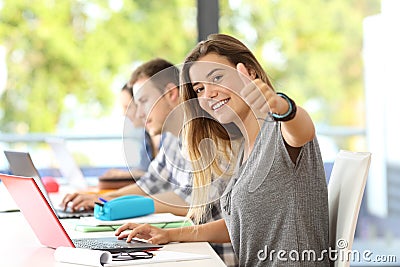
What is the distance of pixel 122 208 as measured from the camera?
7.01ft

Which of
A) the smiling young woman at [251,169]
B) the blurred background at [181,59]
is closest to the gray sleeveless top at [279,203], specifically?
the smiling young woman at [251,169]

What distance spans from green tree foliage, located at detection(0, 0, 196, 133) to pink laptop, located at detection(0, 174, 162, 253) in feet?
15.9

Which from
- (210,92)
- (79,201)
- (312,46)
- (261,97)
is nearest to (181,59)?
(312,46)

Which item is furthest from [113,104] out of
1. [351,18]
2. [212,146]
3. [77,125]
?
[212,146]

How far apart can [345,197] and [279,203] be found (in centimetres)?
16

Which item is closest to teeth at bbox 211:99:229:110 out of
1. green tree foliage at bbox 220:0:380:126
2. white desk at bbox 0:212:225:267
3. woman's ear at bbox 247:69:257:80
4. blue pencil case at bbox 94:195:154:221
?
woman's ear at bbox 247:69:257:80

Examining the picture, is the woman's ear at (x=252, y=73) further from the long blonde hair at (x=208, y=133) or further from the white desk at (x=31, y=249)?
the white desk at (x=31, y=249)

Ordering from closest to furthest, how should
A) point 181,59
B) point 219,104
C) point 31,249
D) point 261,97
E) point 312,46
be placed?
1. point 261,97
2. point 219,104
3. point 31,249
4. point 312,46
5. point 181,59

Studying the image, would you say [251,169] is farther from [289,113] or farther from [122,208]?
[122,208]

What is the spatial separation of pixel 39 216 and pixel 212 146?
16.3 inches

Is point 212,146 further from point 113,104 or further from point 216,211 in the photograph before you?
point 113,104

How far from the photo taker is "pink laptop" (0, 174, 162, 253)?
164cm

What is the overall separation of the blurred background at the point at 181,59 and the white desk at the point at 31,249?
2250mm

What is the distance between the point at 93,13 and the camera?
262 inches
